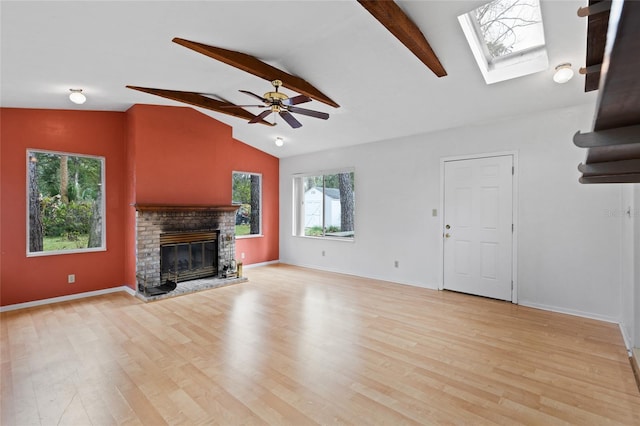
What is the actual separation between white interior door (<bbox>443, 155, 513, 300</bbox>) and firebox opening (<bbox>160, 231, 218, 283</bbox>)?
4.08m

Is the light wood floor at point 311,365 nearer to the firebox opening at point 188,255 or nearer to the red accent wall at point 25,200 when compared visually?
the red accent wall at point 25,200

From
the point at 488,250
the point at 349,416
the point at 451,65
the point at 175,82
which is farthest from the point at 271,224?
the point at 349,416

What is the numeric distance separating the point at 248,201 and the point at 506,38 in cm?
536

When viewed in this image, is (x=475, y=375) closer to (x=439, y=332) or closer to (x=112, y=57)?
(x=439, y=332)

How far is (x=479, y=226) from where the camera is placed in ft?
14.9

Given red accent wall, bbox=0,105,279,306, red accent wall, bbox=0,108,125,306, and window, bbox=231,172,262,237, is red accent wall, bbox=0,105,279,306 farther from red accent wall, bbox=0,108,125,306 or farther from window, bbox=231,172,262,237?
window, bbox=231,172,262,237

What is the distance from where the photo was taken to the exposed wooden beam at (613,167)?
0.95m

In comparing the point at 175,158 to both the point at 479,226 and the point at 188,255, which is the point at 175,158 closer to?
the point at 188,255

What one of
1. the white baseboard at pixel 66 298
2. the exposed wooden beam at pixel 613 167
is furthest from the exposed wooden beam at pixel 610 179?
the white baseboard at pixel 66 298

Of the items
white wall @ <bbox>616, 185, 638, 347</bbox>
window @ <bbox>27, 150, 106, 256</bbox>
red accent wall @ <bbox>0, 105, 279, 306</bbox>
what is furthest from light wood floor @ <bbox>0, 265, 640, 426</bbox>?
window @ <bbox>27, 150, 106, 256</bbox>

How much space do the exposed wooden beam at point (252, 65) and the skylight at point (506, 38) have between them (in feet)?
5.98

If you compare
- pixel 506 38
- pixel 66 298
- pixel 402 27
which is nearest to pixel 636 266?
pixel 506 38

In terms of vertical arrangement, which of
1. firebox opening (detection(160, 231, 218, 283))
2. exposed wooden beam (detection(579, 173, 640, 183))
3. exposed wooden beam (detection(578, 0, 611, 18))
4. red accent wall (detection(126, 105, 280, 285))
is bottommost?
firebox opening (detection(160, 231, 218, 283))

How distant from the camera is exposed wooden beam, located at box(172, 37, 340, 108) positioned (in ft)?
9.71
